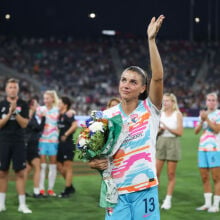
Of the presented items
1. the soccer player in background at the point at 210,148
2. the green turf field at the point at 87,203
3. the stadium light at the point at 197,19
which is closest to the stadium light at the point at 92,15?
the stadium light at the point at 197,19

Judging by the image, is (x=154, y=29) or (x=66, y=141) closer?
(x=154, y=29)

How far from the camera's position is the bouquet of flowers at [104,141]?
407 centimetres

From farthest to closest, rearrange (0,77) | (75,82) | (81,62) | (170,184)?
(81,62)
(75,82)
(0,77)
(170,184)

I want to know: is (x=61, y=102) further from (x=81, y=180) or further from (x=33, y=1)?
(x=33, y=1)

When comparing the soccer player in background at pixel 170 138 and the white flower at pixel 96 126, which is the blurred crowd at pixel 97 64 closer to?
the soccer player in background at pixel 170 138

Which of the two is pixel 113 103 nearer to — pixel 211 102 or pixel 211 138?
pixel 211 102

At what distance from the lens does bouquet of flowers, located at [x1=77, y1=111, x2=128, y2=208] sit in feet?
13.4

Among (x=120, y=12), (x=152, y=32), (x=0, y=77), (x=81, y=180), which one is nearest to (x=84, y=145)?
(x=152, y=32)

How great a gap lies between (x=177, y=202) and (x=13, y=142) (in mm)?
3379

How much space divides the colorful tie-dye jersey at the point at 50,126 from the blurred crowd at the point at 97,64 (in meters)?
27.2

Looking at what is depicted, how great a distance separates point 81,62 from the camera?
161 feet

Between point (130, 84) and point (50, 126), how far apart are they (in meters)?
6.35

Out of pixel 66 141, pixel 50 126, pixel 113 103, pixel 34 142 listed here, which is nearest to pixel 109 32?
pixel 50 126

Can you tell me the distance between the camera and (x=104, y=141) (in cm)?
413
